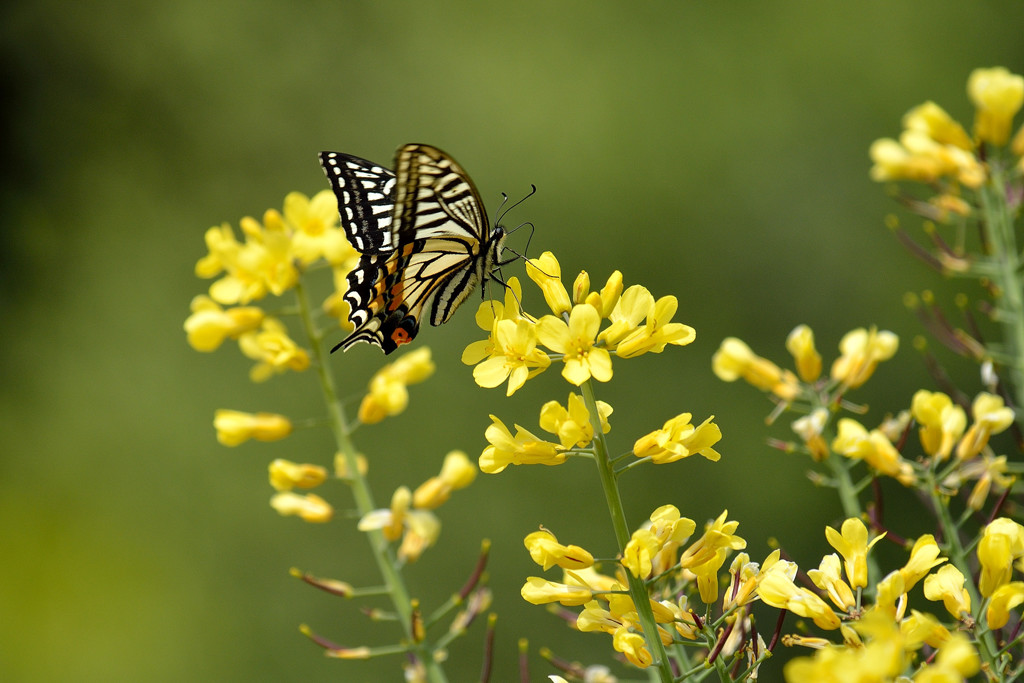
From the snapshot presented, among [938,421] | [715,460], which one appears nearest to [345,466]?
[715,460]

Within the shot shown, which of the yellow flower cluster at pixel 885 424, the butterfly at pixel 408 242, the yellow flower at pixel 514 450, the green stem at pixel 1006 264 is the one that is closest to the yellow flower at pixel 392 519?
the butterfly at pixel 408 242

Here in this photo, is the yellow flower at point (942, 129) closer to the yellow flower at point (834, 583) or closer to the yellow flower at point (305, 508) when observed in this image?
the yellow flower at point (834, 583)

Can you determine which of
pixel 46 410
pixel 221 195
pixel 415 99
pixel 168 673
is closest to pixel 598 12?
pixel 415 99

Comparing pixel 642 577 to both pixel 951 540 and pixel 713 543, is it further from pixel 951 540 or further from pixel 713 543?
pixel 951 540

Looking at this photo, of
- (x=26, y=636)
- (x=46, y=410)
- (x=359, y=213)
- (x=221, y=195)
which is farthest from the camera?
(x=221, y=195)

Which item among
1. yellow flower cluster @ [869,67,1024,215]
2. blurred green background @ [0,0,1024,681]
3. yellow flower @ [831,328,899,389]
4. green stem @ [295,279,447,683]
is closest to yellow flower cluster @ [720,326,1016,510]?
yellow flower @ [831,328,899,389]

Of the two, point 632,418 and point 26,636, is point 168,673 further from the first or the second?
point 632,418
